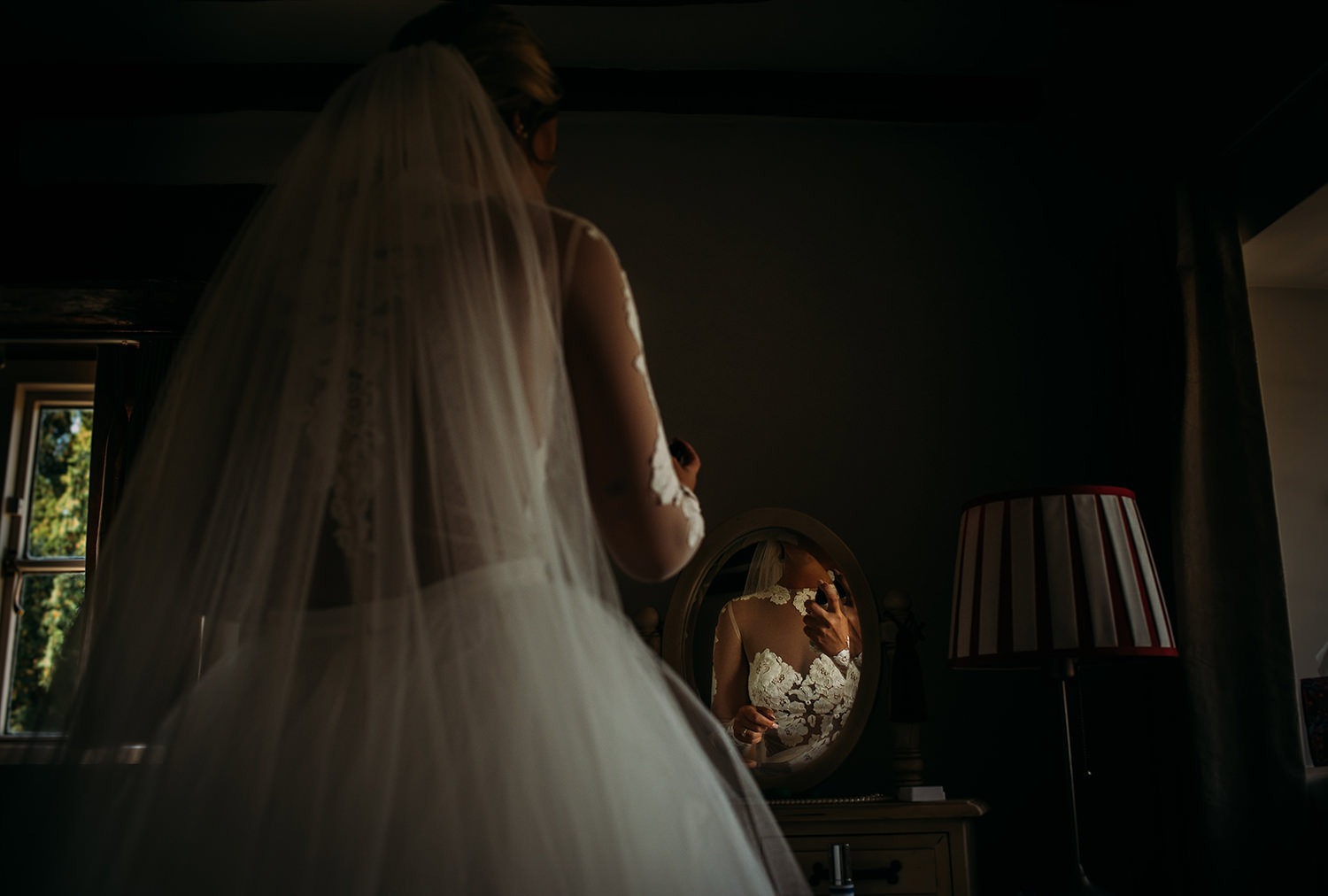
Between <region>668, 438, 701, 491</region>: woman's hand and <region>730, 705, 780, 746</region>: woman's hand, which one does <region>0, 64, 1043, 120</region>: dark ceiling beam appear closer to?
<region>730, 705, 780, 746</region>: woman's hand

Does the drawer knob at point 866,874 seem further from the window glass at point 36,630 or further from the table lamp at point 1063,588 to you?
the window glass at point 36,630

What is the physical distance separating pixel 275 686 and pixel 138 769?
0.36 ft

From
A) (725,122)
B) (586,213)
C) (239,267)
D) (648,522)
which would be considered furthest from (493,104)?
(725,122)

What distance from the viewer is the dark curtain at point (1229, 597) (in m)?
1.72

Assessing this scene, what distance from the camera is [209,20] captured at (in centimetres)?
239

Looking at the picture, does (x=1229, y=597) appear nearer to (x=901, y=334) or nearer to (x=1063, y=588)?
(x=1063, y=588)

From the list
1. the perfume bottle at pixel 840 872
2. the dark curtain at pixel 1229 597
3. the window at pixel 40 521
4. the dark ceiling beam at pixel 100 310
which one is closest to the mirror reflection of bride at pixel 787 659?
the perfume bottle at pixel 840 872

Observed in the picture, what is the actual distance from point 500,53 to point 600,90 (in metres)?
1.62

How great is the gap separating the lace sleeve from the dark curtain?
4.53 feet

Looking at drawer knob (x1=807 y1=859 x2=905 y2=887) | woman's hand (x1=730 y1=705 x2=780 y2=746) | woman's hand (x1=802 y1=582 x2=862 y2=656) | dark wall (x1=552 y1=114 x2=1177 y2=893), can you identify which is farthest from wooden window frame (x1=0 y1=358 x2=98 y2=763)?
drawer knob (x1=807 y1=859 x2=905 y2=887)

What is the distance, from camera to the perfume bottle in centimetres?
173

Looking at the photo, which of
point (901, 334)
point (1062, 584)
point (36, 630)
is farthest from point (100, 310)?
point (1062, 584)

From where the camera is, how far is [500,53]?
100 cm

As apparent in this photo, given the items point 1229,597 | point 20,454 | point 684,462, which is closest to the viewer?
point 684,462
